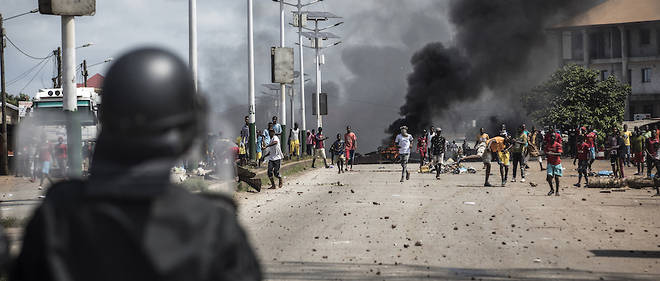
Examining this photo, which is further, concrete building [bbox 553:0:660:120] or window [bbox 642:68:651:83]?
window [bbox 642:68:651:83]

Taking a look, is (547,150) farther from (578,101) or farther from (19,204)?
(578,101)

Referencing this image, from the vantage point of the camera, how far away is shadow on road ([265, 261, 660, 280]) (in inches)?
309

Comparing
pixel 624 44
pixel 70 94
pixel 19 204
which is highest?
pixel 624 44

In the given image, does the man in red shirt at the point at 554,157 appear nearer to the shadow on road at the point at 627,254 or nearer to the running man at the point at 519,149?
the running man at the point at 519,149

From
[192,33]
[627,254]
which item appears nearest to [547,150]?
[627,254]

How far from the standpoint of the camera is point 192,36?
74.6 ft

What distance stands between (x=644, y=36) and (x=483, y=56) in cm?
1427

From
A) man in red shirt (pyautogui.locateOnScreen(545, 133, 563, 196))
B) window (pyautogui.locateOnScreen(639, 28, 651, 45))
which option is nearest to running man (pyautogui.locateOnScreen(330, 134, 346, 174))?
man in red shirt (pyautogui.locateOnScreen(545, 133, 563, 196))

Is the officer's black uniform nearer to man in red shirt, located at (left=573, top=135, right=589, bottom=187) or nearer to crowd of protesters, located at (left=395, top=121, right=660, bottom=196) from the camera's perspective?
crowd of protesters, located at (left=395, top=121, right=660, bottom=196)

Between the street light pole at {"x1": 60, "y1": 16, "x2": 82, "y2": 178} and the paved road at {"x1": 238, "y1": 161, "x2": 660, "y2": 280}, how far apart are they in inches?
111

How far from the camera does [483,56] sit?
68.0 meters

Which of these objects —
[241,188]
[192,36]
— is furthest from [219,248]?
[192,36]

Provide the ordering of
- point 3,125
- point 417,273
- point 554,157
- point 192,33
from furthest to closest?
point 3,125 → point 192,33 → point 554,157 → point 417,273

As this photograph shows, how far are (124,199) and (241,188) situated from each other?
60.5 feet
